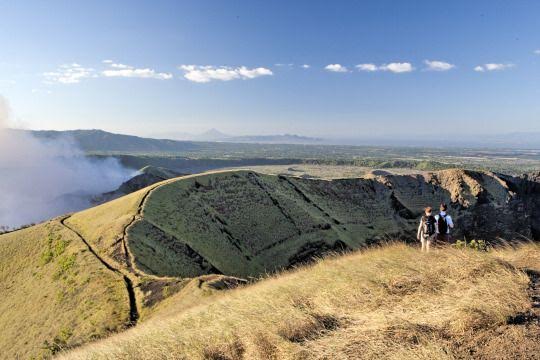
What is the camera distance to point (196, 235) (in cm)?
4450

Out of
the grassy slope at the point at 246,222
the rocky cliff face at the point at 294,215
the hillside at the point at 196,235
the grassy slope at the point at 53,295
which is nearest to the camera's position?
the grassy slope at the point at 53,295

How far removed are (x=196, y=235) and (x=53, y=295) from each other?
1700 cm

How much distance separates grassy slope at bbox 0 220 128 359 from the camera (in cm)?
2331

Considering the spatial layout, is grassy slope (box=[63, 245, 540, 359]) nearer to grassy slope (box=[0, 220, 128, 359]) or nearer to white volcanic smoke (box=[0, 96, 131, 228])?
grassy slope (box=[0, 220, 128, 359])

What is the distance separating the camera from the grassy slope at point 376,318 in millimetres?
5934

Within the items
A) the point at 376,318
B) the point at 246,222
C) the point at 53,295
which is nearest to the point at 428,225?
the point at 376,318

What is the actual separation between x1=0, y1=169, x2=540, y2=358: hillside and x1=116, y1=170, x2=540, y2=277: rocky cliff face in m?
0.18

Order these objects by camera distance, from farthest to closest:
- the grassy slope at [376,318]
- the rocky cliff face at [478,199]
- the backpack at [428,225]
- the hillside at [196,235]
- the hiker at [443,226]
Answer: the rocky cliff face at [478,199] → the hillside at [196,235] → the hiker at [443,226] → the backpack at [428,225] → the grassy slope at [376,318]

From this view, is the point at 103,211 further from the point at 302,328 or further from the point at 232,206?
the point at 302,328

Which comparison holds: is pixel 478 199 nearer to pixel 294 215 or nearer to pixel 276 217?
pixel 294 215

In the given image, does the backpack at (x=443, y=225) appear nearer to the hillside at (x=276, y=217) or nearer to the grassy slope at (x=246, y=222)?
the hillside at (x=276, y=217)

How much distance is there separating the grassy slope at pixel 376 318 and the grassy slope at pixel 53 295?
1490cm

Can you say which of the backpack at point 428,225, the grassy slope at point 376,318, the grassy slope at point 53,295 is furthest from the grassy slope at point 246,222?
the grassy slope at point 376,318

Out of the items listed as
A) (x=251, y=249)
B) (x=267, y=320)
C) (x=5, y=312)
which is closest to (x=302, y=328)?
(x=267, y=320)
